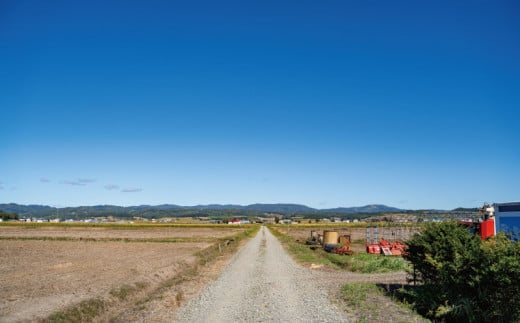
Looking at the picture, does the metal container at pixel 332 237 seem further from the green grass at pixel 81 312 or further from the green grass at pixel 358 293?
the green grass at pixel 81 312

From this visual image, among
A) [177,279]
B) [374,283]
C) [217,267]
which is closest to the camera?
[374,283]

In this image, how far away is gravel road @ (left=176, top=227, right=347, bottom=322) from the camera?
13.7 m

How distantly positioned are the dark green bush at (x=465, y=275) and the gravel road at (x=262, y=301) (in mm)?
3379

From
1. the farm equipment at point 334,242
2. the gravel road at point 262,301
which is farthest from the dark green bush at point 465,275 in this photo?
the farm equipment at point 334,242

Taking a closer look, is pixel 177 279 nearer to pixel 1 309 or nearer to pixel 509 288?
pixel 1 309

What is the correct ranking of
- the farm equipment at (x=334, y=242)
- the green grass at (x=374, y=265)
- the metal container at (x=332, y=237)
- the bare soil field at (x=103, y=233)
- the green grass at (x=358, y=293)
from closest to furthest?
the green grass at (x=358, y=293)
the green grass at (x=374, y=265)
the farm equipment at (x=334, y=242)
the metal container at (x=332, y=237)
the bare soil field at (x=103, y=233)

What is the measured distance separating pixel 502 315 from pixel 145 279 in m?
16.6

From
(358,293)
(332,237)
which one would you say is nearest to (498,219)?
(358,293)

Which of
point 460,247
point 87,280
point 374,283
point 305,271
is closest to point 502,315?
point 460,247

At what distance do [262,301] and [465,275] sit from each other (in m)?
7.68

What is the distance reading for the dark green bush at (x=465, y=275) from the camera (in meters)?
11.1

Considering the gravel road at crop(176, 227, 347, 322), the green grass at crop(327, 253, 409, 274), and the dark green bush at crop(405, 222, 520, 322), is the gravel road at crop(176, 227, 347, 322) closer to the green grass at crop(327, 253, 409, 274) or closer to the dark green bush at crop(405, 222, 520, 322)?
the dark green bush at crop(405, 222, 520, 322)

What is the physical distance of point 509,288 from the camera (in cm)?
1105

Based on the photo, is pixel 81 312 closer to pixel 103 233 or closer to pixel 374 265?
pixel 374 265
